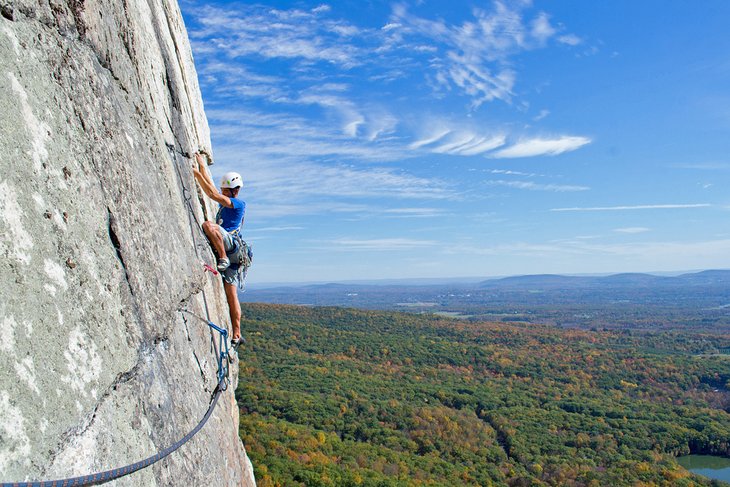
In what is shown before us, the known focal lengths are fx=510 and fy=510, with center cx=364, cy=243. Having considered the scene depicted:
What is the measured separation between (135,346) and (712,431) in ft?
206

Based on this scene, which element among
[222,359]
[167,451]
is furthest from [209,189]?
[167,451]

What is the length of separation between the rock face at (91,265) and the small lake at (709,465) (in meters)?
57.6

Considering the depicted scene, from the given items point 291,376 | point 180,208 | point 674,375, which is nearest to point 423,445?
point 291,376

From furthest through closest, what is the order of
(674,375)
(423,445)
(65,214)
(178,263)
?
(674,375)
(423,445)
(178,263)
(65,214)

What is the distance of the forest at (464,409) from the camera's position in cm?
3762

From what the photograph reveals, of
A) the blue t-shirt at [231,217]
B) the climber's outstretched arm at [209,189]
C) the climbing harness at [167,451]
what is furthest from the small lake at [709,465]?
the climber's outstretched arm at [209,189]

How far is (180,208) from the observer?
4.81 meters

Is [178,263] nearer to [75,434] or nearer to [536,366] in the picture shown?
[75,434]

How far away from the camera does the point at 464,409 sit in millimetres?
54094

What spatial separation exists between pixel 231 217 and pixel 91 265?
12.9ft

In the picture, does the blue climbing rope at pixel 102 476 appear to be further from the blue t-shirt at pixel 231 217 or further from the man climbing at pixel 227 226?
the blue t-shirt at pixel 231 217

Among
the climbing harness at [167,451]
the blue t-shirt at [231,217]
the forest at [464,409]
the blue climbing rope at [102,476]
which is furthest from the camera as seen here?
the forest at [464,409]

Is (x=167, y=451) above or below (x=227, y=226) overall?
below

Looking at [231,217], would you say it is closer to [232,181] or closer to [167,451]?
[232,181]
